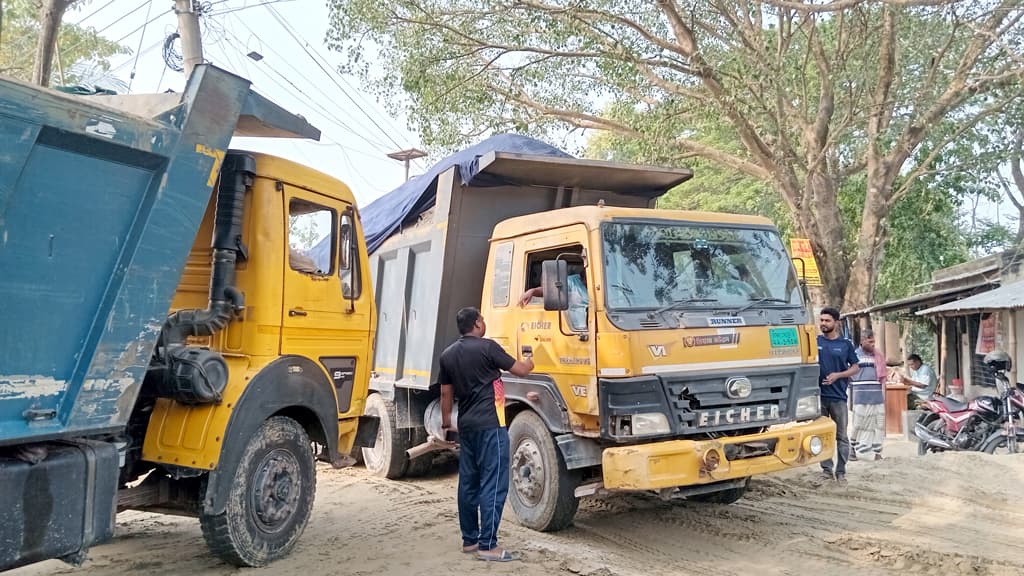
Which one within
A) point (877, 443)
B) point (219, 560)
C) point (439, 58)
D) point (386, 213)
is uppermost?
point (439, 58)

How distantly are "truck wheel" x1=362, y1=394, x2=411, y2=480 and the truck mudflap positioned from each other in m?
3.23

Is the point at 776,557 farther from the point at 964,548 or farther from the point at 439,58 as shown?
the point at 439,58

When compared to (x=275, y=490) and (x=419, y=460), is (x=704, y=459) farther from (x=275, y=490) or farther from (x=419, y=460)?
(x=419, y=460)

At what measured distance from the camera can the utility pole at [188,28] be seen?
10.5 meters

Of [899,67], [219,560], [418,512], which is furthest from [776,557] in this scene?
[899,67]

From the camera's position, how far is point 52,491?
3570 mm

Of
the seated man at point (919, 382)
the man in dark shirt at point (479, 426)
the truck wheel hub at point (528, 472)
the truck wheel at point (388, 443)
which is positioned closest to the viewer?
the man in dark shirt at point (479, 426)

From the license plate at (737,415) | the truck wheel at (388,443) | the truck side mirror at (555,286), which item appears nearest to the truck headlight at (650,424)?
the license plate at (737,415)

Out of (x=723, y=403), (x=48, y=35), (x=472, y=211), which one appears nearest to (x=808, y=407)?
(x=723, y=403)

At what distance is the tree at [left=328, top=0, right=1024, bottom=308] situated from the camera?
11.9 metres

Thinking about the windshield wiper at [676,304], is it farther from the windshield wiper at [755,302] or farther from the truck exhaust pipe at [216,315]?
the truck exhaust pipe at [216,315]

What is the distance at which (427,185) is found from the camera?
7270mm

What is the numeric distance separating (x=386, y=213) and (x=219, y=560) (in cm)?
406

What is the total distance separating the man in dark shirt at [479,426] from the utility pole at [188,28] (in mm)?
7455
